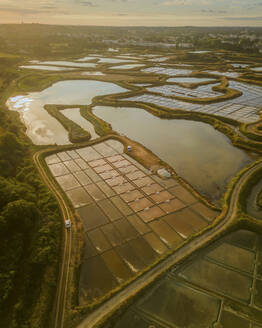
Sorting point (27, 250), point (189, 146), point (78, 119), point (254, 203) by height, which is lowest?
point (27, 250)

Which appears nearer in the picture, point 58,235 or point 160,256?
point 160,256

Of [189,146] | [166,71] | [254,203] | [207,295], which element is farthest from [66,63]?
[207,295]

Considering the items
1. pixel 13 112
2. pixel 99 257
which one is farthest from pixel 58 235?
pixel 13 112

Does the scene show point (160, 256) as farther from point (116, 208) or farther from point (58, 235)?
point (58, 235)

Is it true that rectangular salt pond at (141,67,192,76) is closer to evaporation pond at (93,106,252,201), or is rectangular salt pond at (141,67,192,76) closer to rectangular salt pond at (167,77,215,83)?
rectangular salt pond at (167,77,215,83)

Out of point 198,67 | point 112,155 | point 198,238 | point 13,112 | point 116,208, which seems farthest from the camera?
point 198,67

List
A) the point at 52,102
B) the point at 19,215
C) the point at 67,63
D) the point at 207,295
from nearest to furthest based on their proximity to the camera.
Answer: the point at 207,295 → the point at 19,215 → the point at 52,102 → the point at 67,63

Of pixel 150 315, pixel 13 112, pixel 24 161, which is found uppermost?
pixel 13 112

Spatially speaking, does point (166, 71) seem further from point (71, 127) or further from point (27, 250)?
point (27, 250)
